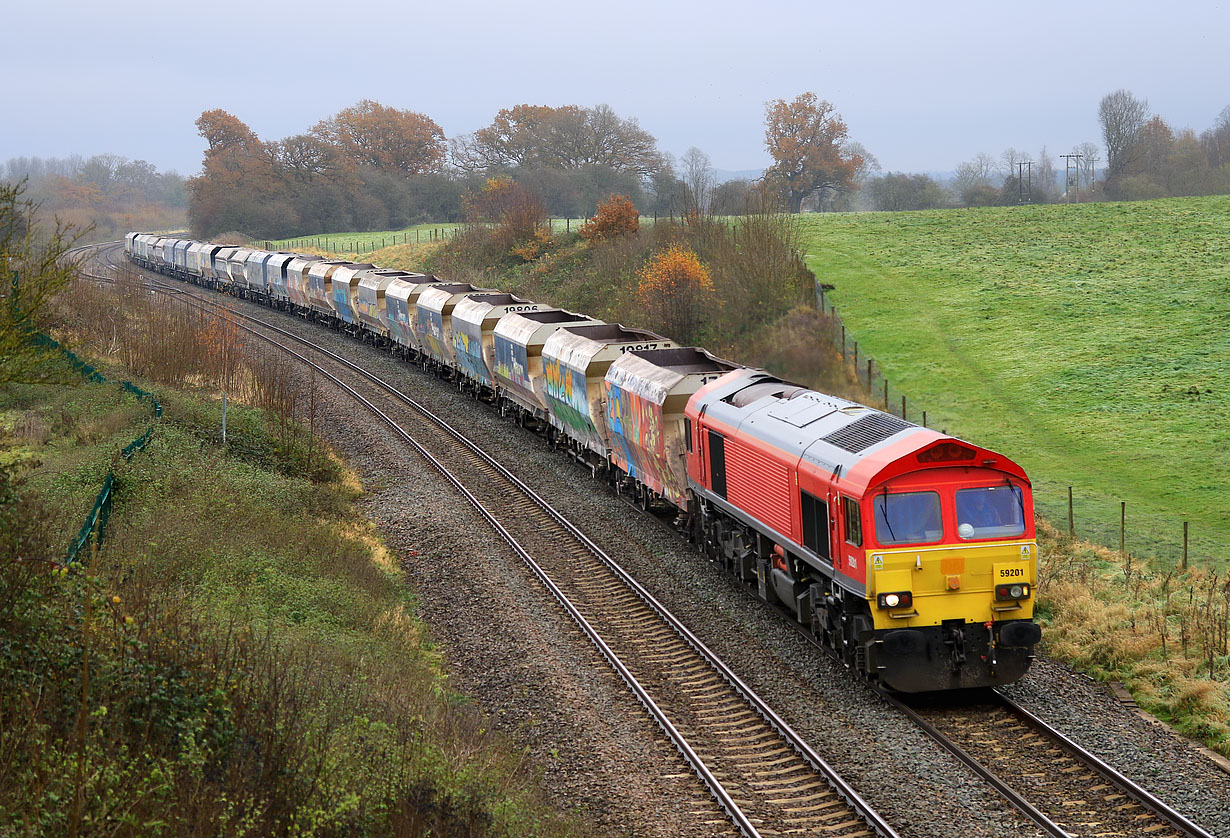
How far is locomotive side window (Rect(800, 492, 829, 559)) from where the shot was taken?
15023 millimetres

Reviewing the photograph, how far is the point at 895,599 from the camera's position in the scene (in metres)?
13.8

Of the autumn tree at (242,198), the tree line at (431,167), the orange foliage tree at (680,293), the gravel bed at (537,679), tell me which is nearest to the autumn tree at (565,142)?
the tree line at (431,167)

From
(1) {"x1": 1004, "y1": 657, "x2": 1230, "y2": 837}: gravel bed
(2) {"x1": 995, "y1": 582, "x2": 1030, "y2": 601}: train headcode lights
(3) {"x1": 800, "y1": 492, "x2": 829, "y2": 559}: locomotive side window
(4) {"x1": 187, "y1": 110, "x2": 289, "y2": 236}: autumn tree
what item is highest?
(4) {"x1": 187, "y1": 110, "x2": 289, "y2": 236}: autumn tree

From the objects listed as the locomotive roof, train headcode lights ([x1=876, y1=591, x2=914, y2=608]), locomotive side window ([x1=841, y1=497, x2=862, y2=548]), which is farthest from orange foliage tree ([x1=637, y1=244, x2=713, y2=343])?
train headcode lights ([x1=876, y1=591, x2=914, y2=608])

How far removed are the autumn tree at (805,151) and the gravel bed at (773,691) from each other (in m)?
75.5

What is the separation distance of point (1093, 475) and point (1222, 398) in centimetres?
807

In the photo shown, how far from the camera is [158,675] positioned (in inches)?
384

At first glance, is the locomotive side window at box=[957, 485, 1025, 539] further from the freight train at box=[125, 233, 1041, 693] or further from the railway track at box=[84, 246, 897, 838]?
the railway track at box=[84, 246, 897, 838]

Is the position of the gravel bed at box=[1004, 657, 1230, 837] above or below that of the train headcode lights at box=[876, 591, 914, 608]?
below

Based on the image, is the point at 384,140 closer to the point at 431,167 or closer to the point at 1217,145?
the point at 431,167

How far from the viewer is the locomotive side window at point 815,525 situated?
1502 cm

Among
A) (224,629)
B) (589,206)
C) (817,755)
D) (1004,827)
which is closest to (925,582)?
(817,755)

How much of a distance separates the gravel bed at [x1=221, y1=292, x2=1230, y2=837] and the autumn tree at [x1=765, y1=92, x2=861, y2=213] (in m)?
75.5

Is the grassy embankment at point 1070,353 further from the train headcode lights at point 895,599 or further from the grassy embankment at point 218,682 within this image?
the grassy embankment at point 218,682
